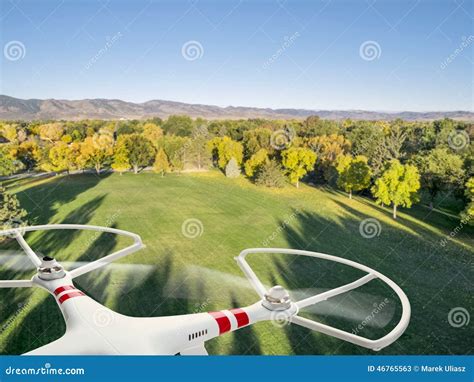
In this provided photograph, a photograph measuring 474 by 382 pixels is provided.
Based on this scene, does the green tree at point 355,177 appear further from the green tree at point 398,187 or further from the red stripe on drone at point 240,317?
the red stripe on drone at point 240,317

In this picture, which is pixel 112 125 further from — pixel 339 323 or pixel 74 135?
pixel 339 323

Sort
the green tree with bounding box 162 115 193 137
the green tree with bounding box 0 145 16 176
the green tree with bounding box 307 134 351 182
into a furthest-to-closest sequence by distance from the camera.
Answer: the green tree with bounding box 162 115 193 137
the green tree with bounding box 307 134 351 182
the green tree with bounding box 0 145 16 176

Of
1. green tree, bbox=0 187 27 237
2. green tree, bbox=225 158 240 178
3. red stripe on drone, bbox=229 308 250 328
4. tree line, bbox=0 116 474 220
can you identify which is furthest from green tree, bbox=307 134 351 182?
red stripe on drone, bbox=229 308 250 328

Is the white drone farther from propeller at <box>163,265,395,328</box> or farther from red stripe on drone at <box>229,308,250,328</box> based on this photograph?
propeller at <box>163,265,395,328</box>

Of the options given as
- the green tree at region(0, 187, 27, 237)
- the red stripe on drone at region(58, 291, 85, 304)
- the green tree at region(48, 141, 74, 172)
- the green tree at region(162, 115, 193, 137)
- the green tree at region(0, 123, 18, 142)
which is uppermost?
the green tree at region(162, 115, 193, 137)

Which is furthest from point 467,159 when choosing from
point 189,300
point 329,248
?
point 189,300

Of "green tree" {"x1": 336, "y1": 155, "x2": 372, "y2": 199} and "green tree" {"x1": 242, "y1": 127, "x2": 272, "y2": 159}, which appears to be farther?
"green tree" {"x1": 242, "y1": 127, "x2": 272, "y2": 159}
